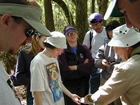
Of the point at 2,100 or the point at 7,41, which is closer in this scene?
the point at 2,100

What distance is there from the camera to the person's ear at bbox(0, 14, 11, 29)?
118cm

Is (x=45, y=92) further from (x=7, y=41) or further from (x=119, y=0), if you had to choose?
(x=119, y=0)

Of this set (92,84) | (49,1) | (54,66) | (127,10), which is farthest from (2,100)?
(49,1)

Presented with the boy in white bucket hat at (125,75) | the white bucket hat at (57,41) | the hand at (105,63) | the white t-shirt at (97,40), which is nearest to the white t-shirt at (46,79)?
the white bucket hat at (57,41)

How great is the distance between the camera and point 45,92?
253 cm

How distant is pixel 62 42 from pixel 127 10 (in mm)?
1592

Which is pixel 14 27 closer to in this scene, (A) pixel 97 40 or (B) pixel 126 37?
(B) pixel 126 37

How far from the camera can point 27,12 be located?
129 centimetres

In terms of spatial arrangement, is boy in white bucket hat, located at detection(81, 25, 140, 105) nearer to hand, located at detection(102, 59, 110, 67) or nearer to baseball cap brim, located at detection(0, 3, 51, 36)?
baseball cap brim, located at detection(0, 3, 51, 36)

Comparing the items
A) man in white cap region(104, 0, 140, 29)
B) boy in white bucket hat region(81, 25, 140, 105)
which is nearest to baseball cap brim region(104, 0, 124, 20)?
man in white cap region(104, 0, 140, 29)

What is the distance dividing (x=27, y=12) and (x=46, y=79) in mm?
1342

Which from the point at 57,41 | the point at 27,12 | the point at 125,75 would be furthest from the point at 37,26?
the point at 57,41

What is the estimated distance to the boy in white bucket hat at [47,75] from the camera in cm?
245

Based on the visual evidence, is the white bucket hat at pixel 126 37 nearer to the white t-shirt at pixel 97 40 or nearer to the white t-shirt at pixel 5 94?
the white t-shirt at pixel 5 94
